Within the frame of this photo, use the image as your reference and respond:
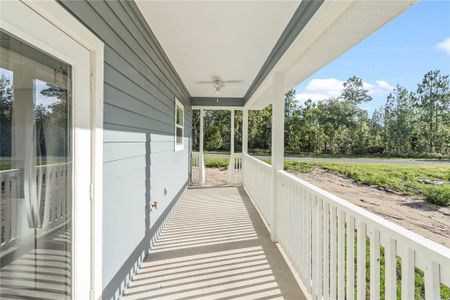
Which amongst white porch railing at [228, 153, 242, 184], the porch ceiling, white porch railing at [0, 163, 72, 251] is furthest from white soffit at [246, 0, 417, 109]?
white porch railing at [228, 153, 242, 184]

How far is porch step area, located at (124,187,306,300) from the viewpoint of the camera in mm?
2475

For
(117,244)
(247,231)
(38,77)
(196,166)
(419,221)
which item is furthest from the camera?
(196,166)

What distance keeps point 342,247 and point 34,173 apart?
1792 mm

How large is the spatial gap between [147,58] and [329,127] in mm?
15269

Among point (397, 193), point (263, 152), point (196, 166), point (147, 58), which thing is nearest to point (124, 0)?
point (147, 58)

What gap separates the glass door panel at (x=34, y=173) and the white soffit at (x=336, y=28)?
1.72 m

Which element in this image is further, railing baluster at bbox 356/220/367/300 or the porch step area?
the porch step area

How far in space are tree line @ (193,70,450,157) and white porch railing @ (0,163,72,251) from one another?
3239mm

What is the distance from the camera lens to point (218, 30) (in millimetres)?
3158

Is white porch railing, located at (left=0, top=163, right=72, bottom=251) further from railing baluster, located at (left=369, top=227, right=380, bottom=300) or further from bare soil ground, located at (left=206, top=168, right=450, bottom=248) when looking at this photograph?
bare soil ground, located at (left=206, top=168, right=450, bottom=248)

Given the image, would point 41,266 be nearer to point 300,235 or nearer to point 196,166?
point 300,235

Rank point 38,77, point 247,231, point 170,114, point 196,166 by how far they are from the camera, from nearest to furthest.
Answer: point 38,77
point 247,231
point 170,114
point 196,166

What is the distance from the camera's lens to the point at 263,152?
1711 cm

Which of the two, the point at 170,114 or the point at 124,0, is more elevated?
the point at 124,0
